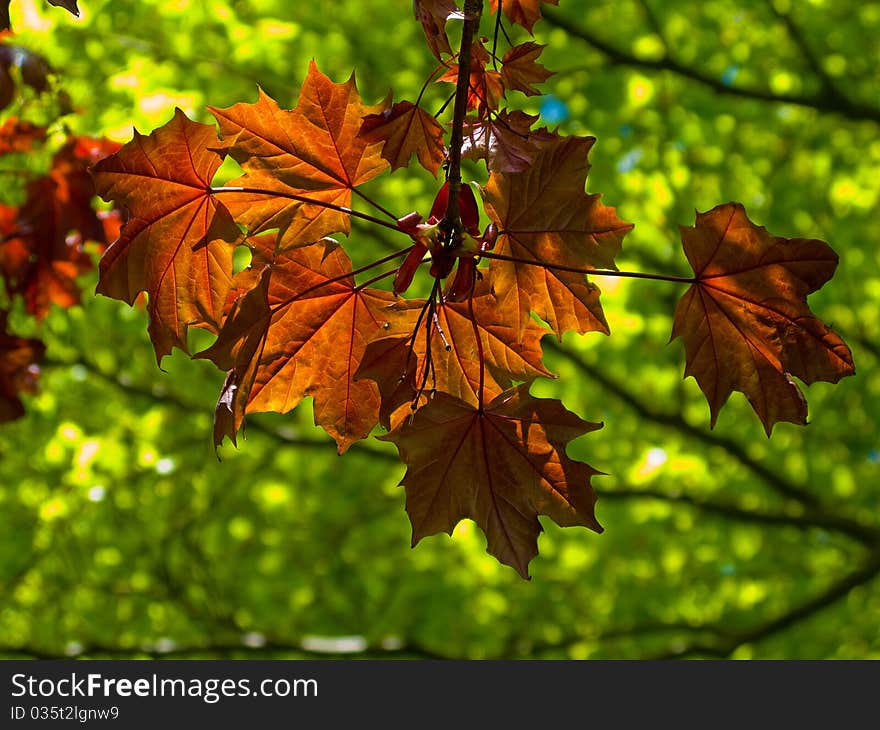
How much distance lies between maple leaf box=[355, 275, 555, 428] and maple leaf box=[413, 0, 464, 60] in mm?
217

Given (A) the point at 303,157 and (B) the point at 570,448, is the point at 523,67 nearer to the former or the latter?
(A) the point at 303,157

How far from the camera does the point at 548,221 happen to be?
88 cm

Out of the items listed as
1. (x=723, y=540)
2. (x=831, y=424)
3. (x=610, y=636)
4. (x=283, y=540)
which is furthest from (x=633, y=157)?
(x=283, y=540)

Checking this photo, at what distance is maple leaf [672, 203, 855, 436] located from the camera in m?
0.85

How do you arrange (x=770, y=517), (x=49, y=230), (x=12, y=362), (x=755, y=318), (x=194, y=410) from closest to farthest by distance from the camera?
(x=755, y=318), (x=12, y=362), (x=49, y=230), (x=770, y=517), (x=194, y=410)

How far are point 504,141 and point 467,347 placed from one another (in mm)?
200

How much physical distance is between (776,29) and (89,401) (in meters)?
3.29

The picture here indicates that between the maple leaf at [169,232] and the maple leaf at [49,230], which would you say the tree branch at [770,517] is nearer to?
the maple leaf at [49,230]

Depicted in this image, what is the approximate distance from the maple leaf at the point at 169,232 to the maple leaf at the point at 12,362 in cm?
108

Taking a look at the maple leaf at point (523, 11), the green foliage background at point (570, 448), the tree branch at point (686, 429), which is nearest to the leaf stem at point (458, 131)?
the maple leaf at point (523, 11)

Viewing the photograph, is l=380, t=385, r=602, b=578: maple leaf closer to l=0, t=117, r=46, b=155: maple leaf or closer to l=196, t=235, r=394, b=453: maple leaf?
l=196, t=235, r=394, b=453: maple leaf

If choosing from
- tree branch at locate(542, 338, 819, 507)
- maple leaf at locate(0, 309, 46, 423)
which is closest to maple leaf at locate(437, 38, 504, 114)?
maple leaf at locate(0, 309, 46, 423)

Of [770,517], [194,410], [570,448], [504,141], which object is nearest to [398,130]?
[504,141]

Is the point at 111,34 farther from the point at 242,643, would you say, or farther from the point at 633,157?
the point at 242,643
